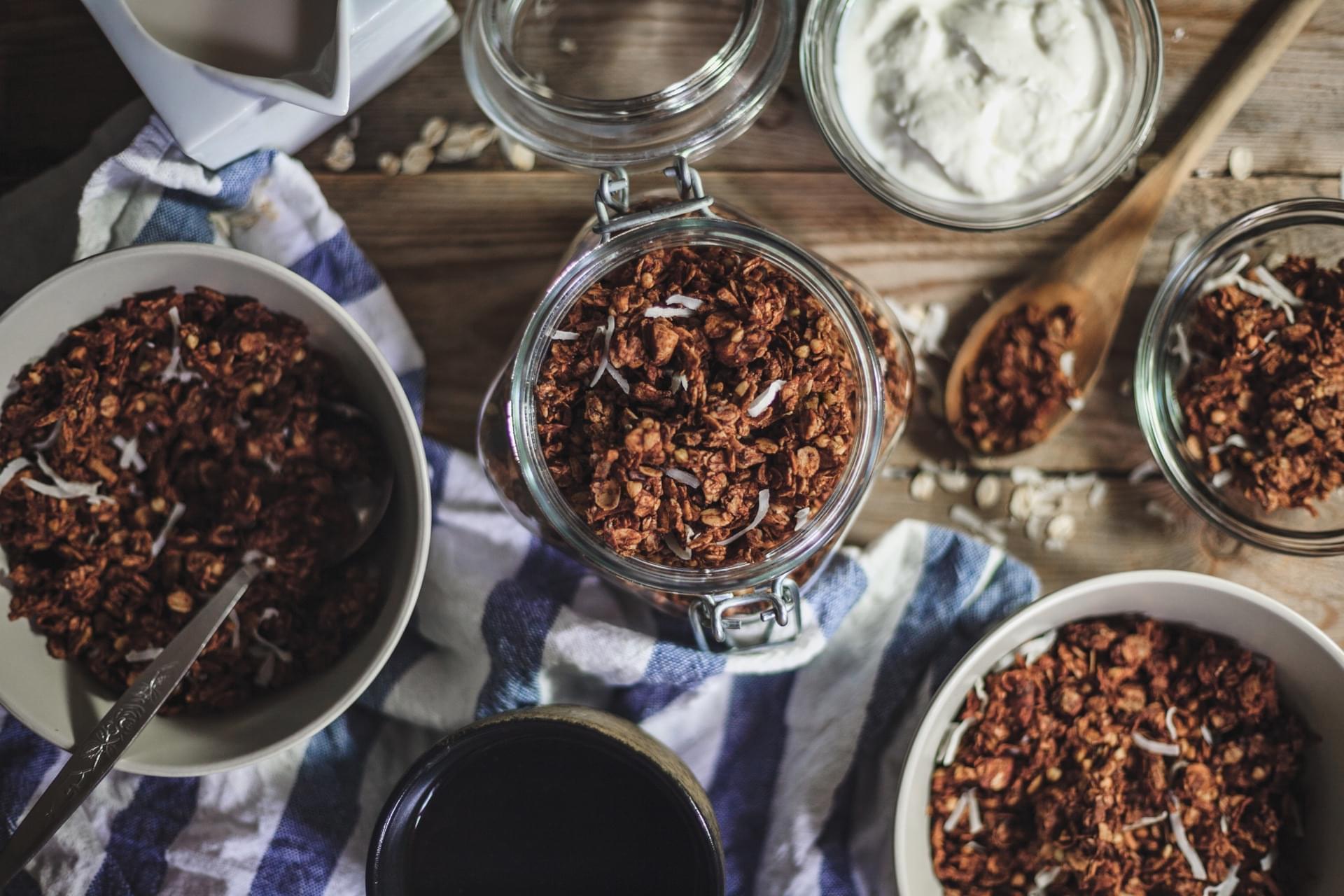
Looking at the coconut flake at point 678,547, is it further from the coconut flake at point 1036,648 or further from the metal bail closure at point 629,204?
the coconut flake at point 1036,648

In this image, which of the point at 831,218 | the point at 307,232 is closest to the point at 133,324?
the point at 307,232

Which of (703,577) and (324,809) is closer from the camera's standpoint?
(703,577)

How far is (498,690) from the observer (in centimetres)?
117

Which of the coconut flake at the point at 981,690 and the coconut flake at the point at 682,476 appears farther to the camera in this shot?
the coconut flake at the point at 981,690

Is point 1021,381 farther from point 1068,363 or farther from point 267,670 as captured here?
point 267,670

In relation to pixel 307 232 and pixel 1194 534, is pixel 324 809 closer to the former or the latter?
pixel 307 232

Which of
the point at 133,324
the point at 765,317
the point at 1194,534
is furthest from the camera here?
the point at 1194,534

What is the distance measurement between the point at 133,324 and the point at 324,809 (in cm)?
59

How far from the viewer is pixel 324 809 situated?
1.19 metres

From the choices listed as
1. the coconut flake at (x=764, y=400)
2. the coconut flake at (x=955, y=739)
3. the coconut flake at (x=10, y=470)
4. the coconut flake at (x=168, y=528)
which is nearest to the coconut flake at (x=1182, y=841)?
the coconut flake at (x=955, y=739)

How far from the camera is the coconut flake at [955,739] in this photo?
3.70 ft

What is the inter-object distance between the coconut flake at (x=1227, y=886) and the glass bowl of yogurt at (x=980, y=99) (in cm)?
76

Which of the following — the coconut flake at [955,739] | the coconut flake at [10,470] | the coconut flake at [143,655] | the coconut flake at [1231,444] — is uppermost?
the coconut flake at [10,470]

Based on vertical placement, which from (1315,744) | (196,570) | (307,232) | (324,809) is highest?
(307,232)
